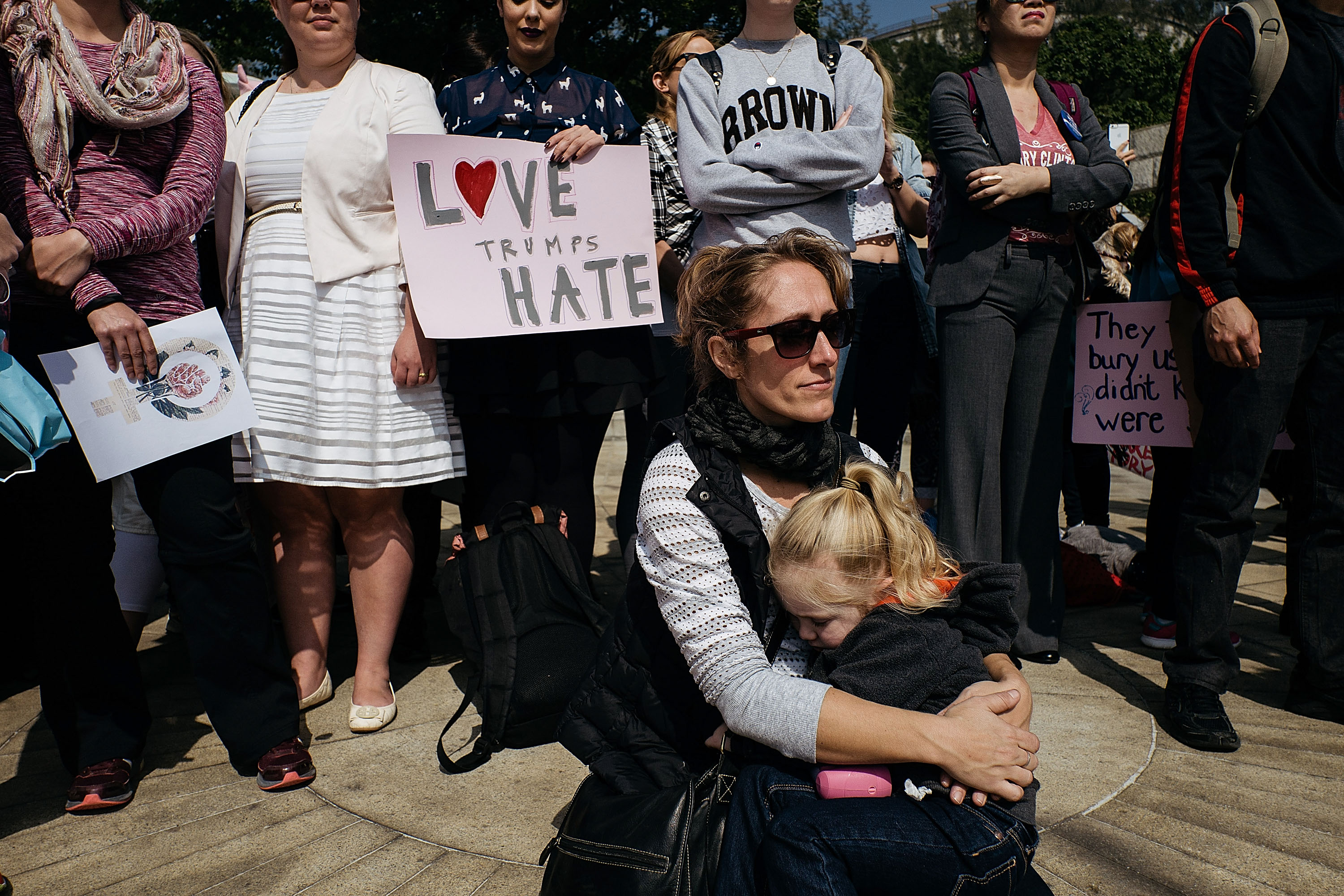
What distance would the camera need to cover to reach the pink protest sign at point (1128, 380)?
3559 millimetres

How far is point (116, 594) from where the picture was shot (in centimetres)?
274

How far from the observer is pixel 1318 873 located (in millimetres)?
2229

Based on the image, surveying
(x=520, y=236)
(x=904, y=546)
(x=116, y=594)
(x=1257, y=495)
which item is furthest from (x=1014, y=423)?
(x=116, y=594)

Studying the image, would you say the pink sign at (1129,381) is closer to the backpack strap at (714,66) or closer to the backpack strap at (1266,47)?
the backpack strap at (1266,47)

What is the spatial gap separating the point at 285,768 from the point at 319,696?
60 centimetres

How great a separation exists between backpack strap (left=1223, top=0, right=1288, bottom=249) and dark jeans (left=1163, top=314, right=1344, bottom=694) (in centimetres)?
39

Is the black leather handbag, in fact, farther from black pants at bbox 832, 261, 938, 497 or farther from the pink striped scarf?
black pants at bbox 832, 261, 938, 497

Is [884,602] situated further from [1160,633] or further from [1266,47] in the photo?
[1160,633]

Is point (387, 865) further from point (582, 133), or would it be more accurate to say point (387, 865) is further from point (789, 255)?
point (582, 133)

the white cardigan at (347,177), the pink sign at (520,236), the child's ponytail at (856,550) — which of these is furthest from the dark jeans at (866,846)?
the white cardigan at (347,177)

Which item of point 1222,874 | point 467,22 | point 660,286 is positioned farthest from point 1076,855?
point 467,22

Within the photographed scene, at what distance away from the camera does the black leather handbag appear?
1.64 meters

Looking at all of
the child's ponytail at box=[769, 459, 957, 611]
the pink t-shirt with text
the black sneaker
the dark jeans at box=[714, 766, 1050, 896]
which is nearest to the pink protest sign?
the pink t-shirt with text

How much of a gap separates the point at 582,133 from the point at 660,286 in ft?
2.36
